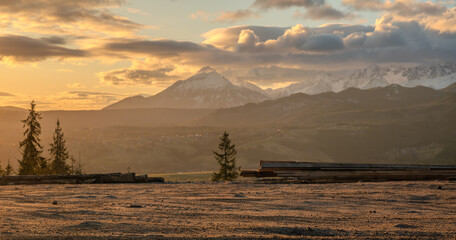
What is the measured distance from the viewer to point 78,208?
1173cm

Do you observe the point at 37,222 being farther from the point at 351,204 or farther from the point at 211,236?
the point at 351,204

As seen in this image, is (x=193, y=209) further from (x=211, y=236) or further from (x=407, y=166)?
(x=407, y=166)

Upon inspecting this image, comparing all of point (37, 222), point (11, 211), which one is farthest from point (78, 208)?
point (37, 222)

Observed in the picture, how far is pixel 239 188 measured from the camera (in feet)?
57.7

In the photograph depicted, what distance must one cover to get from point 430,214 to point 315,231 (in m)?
4.55

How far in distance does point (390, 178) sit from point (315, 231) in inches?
542

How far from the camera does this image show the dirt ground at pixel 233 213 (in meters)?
8.46

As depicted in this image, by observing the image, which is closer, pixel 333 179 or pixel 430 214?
pixel 430 214

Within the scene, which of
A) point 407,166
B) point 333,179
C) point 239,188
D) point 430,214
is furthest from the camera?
point 407,166

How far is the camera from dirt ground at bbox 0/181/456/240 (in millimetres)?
8461

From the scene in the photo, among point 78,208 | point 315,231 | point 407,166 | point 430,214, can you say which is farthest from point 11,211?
point 407,166

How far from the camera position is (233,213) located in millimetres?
11156

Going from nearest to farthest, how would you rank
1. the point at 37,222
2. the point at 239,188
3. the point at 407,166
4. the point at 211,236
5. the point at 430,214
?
the point at 211,236
the point at 37,222
the point at 430,214
the point at 239,188
the point at 407,166

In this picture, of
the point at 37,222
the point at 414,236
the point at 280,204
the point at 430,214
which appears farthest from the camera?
the point at 280,204
